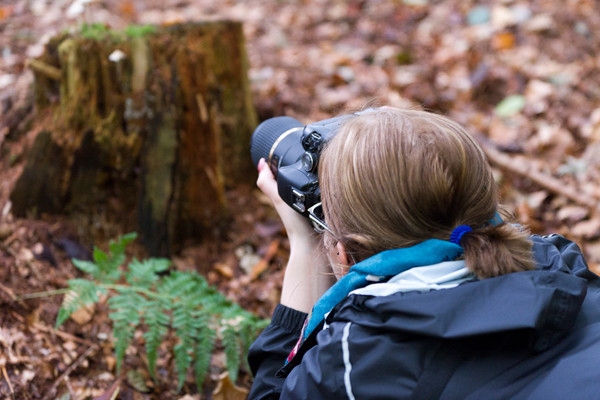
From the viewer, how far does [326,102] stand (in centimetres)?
379

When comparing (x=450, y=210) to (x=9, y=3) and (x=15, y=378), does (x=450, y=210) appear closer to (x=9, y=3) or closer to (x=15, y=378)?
(x=15, y=378)

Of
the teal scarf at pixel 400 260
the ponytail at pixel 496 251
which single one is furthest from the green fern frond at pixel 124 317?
the ponytail at pixel 496 251

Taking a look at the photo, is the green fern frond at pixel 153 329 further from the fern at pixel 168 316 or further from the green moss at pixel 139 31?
the green moss at pixel 139 31

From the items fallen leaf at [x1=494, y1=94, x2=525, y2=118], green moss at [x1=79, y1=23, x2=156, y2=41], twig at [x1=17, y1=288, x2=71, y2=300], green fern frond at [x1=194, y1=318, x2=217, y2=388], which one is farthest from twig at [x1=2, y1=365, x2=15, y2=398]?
fallen leaf at [x1=494, y1=94, x2=525, y2=118]

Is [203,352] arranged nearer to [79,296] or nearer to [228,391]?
[228,391]

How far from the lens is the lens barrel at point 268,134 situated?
1.85 metres

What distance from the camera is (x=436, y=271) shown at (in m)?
1.24

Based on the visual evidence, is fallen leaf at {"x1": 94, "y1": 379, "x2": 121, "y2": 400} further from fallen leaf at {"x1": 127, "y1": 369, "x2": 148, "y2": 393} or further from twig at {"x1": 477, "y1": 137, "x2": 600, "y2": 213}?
twig at {"x1": 477, "y1": 137, "x2": 600, "y2": 213}

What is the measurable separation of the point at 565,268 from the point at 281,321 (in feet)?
2.63

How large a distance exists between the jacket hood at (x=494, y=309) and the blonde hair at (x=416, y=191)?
2.7 inches

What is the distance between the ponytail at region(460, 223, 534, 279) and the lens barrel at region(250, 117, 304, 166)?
32.0 inches

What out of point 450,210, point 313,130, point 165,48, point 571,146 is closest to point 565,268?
point 450,210

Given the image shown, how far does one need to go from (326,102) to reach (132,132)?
5.34 ft

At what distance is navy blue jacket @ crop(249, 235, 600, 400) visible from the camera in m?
1.10
